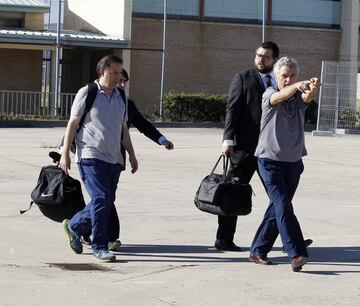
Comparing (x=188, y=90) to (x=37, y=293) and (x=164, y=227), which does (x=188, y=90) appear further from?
(x=37, y=293)

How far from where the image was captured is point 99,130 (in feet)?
28.2

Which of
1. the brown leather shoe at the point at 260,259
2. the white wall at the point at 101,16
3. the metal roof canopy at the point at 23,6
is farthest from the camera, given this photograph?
the white wall at the point at 101,16

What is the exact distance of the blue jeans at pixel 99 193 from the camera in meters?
8.53

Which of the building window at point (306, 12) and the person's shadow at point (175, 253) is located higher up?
the building window at point (306, 12)

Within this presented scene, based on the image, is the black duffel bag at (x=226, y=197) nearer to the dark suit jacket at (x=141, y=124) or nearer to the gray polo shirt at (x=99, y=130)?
the dark suit jacket at (x=141, y=124)

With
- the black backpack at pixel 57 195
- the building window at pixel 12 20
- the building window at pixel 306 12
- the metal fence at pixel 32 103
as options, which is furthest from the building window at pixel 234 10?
the black backpack at pixel 57 195

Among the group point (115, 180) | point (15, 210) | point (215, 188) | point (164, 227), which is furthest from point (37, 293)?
point (15, 210)

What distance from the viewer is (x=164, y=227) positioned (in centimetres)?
1071

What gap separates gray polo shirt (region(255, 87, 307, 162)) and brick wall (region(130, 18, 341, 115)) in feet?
99.5

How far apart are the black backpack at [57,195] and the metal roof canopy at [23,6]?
29.2 metres

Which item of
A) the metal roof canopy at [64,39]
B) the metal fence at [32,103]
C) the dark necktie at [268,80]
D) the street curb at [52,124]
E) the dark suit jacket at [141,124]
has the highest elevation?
the dark necktie at [268,80]

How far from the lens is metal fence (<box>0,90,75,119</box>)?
3447 centimetres

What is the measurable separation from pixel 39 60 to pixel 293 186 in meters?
31.4

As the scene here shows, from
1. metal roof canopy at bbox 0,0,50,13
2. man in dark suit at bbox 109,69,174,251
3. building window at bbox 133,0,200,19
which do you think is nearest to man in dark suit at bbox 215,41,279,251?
man in dark suit at bbox 109,69,174,251
